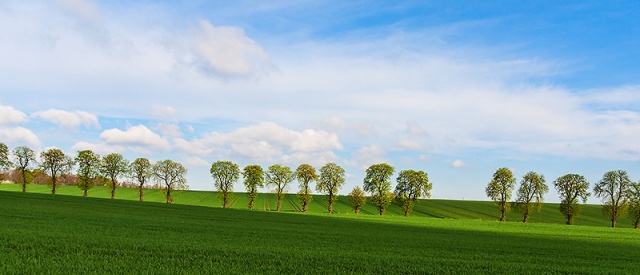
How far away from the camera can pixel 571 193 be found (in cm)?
8125

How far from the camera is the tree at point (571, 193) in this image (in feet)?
262

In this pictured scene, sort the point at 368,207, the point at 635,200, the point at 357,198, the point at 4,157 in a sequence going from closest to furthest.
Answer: the point at 635,200, the point at 4,157, the point at 357,198, the point at 368,207

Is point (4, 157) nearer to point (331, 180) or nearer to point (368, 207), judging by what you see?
point (331, 180)

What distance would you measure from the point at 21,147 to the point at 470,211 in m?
114

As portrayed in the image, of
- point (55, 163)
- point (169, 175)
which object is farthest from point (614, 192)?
point (55, 163)

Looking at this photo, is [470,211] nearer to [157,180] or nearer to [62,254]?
[157,180]

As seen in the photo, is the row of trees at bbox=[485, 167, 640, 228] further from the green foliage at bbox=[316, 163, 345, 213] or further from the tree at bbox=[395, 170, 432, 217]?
the green foliage at bbox=[316, 163, 345, 213]

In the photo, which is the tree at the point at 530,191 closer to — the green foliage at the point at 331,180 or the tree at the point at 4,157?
the green foliage at the point at 331,180

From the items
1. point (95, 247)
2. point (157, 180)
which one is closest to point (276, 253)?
point (95, 247)

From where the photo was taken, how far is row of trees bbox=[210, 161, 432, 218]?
283 feet

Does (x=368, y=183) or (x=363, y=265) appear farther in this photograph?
(x=368, y=183)

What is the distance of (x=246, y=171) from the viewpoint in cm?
9231

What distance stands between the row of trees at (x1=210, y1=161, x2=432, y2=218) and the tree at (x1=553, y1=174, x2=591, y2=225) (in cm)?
2651

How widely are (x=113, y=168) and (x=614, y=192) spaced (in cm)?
10612
